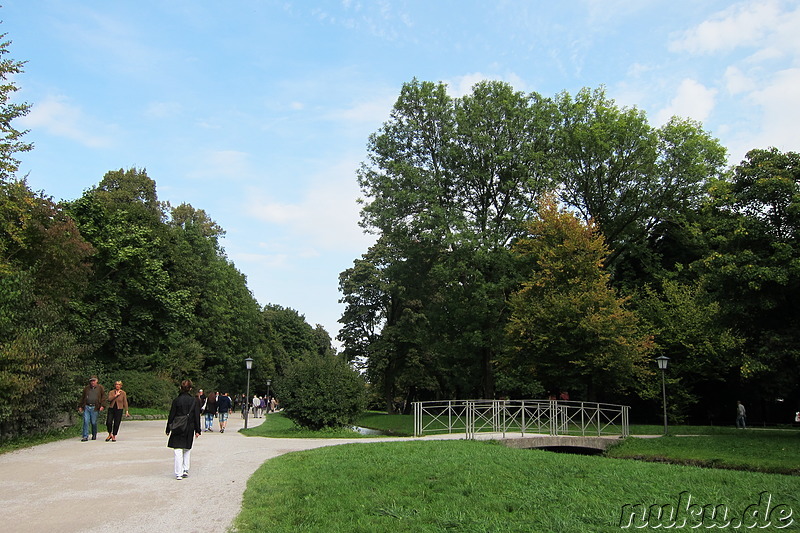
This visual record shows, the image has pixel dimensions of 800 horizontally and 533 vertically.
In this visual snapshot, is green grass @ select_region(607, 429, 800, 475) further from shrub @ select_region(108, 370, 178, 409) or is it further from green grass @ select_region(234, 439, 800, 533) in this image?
shrub @ select_region(108, 370, 178, 409)

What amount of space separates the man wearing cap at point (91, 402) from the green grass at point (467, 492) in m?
7.34

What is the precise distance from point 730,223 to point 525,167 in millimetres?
10217

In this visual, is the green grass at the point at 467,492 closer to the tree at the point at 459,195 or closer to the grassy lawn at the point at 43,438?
the grassy lawn at the point at 43,438

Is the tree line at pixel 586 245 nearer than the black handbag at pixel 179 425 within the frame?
No

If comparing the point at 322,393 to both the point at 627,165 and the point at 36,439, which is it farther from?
the point at 627,165

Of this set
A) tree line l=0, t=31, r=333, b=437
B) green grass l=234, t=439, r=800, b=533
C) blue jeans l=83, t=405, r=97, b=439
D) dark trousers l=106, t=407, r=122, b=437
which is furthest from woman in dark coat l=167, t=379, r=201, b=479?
blue jeans l=83, t=405, r=97, b=439

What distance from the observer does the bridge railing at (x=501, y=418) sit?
20.8 metres

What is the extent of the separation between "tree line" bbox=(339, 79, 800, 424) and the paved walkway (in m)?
16.4

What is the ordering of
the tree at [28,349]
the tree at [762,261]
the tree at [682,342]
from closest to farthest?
the tree at [28,349], the tree at [762,261], the tree at [682,342]

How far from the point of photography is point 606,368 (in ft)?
84.2

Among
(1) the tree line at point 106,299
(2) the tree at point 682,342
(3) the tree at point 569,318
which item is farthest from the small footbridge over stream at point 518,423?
(2) the tree at point 682,342

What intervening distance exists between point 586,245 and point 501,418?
10.5 meters

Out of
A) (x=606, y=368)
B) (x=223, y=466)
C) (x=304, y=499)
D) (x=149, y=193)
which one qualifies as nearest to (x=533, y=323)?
(x=606, y=368)

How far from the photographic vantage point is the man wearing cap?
634 inches
